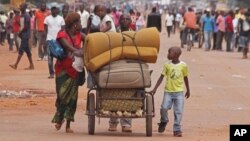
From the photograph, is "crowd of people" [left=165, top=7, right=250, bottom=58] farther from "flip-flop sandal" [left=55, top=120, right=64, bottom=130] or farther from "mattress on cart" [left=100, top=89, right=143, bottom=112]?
"mattress on cart" [left=100, top=89, right=143, bottom=112]

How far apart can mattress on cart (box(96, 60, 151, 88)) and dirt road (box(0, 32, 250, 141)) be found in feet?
2.52

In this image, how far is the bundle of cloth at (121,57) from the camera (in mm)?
13578

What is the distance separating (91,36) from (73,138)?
149 cm

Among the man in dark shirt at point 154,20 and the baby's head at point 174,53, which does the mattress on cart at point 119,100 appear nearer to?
the baby's head at point 174,53

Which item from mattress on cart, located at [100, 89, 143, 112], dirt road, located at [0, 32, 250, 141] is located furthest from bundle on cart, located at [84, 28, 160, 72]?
dirt road, located at [0, 32, 250, 141]

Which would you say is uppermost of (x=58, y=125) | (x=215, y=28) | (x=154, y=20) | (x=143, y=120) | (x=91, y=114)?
(x=91, y=114)

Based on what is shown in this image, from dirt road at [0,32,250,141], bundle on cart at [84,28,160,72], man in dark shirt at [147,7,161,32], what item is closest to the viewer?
bundle on cart at [84,28,160,72]

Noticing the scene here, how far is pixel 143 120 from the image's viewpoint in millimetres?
16391

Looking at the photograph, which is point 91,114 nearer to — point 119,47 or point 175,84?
point 119,47

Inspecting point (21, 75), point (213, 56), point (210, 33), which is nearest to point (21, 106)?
point (21, 75)

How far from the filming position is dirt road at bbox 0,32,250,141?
45.5 ft

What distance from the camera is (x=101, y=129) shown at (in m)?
14.9

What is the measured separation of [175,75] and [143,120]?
2584 millimetres

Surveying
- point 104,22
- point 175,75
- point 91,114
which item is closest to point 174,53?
point 175,75
